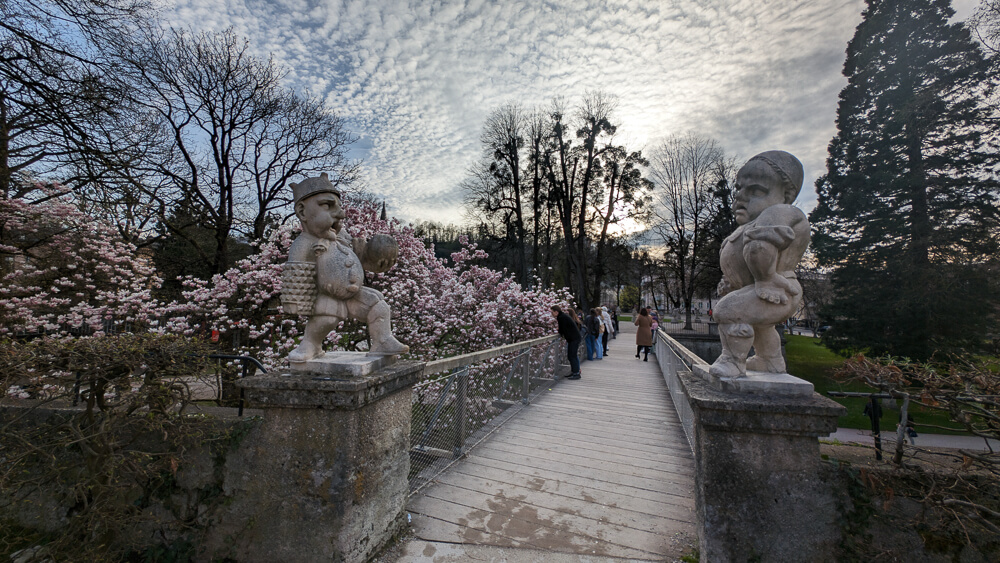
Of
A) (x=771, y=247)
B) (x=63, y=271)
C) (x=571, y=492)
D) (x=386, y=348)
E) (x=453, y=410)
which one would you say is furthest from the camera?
(x=63, y=271)

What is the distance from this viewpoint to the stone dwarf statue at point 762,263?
209 centimetres

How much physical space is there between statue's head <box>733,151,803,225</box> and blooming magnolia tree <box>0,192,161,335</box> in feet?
27.9

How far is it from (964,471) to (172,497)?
4196mm

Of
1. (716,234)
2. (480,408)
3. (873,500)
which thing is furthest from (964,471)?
(716,234)

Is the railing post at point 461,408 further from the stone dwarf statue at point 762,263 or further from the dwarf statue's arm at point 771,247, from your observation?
the dwarf statue's arm at point 771,247

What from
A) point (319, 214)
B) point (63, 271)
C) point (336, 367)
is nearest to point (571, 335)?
point (336, 367)

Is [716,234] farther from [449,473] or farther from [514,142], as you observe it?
[449,473]

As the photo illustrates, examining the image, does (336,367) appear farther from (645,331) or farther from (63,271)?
(645,331)

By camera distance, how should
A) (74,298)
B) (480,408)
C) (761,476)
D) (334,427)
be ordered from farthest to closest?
(74,298), (480,408), (334,427), (761,476)

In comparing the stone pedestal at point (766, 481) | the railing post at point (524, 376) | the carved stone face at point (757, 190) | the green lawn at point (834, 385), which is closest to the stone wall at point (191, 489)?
the stone pedestal at point (766, 481)

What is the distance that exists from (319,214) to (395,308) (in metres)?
5.72

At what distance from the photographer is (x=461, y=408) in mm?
4031

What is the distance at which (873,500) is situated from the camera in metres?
1.86

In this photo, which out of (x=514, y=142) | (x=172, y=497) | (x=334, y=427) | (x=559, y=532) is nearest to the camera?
(x=334, y=427)
